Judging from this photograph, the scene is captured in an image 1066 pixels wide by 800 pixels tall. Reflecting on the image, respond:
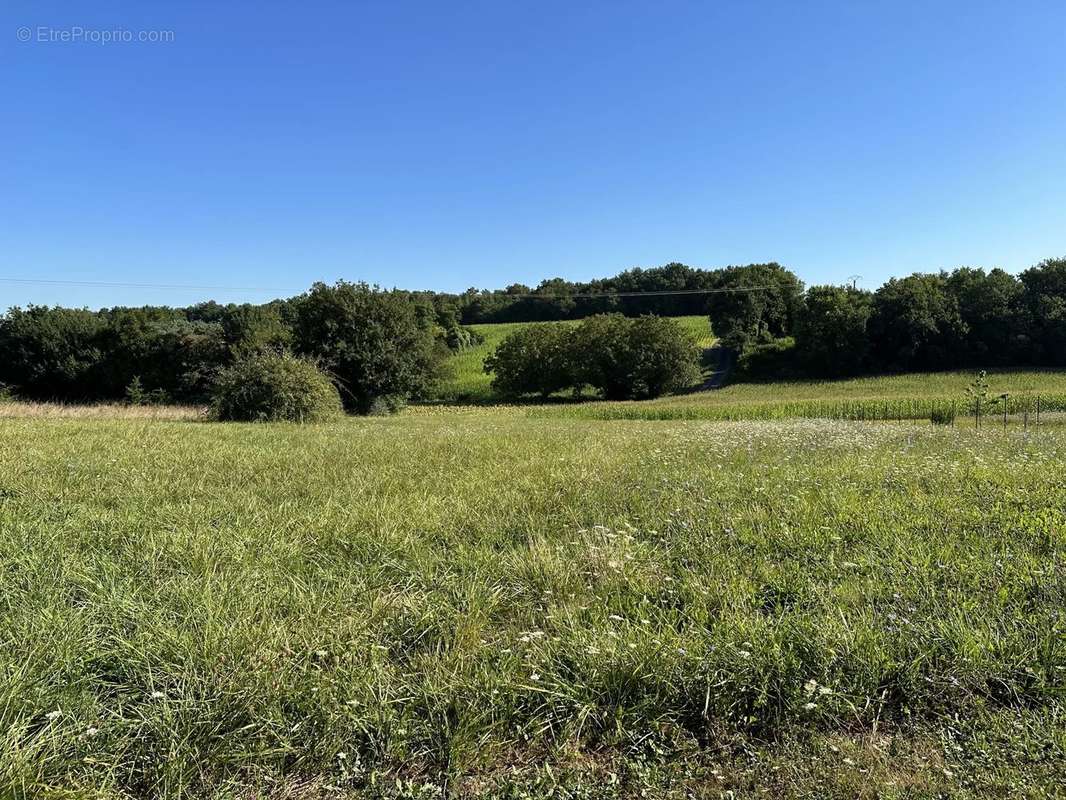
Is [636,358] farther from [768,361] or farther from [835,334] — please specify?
[835,334]

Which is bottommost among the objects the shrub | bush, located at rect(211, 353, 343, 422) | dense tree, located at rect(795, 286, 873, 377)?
the shrub

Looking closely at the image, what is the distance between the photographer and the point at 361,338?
3403 centimetres

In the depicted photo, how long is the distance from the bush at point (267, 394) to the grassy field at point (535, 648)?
16.5 m

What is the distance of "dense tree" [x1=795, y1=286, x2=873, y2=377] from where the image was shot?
58.5 meters

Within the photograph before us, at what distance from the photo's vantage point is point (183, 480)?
6641 millimetres

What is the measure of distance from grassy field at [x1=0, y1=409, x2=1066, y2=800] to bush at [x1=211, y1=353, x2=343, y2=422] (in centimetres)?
1653

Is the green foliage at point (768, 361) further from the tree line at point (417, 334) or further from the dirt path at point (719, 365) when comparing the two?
the dirt path at point (719, 365)

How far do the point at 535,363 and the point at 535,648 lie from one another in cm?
5566

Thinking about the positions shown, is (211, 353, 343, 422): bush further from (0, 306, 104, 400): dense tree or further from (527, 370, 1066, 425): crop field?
(0, 306, 104, 400): dense tree

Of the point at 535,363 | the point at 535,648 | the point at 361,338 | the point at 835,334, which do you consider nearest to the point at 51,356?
the point at 361,338

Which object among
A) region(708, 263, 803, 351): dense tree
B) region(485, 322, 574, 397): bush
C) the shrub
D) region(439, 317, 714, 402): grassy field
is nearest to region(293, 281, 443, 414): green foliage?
region(439, 317, 714, 402): grassy field

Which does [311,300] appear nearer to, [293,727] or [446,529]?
[446,529]

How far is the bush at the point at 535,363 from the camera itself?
58.1m

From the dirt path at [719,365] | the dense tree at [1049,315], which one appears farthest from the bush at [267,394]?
the dense tree at [1049,315]
